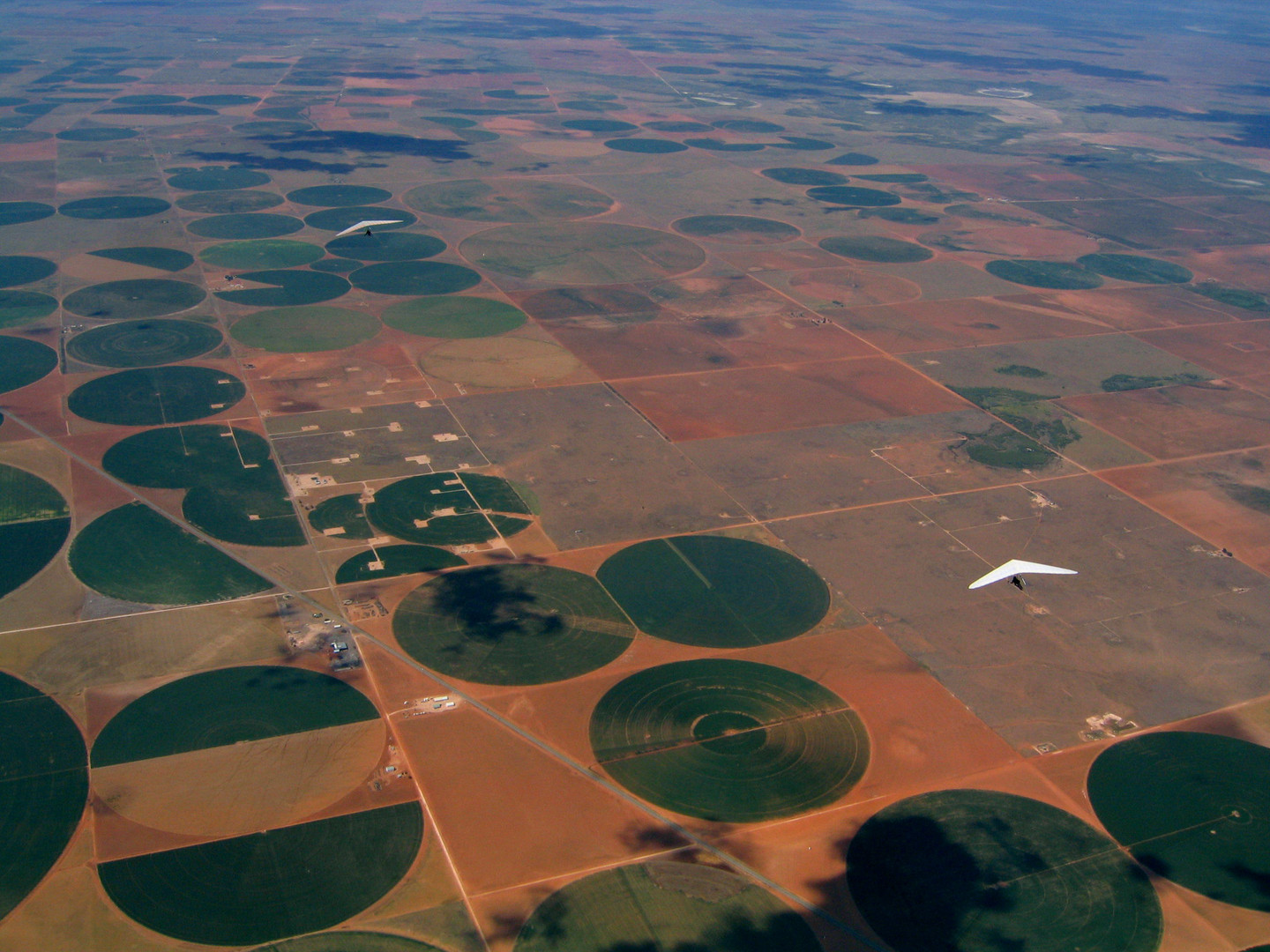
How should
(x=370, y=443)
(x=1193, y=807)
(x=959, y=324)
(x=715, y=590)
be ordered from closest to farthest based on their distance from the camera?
(x=1193, y=807) → (x=715, y=590) → (x=370, y=443) → (x=959, y=324)

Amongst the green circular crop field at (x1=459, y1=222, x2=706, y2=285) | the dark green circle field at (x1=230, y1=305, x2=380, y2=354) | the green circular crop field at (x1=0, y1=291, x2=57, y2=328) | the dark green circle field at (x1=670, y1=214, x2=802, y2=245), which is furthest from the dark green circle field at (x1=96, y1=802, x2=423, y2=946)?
the dark green circle field at (x1=670, y1=214, x2=802, y2=245)

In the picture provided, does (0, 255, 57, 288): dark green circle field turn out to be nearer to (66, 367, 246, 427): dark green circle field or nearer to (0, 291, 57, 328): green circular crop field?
(0, 291, 57, 328): green circular crop field

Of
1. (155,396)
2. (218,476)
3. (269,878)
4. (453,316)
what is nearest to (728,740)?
(269,878)

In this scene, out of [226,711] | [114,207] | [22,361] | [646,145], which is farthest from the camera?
[646,145]

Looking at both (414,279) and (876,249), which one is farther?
(876,249)

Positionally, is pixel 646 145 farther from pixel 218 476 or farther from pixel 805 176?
pixel 218 476

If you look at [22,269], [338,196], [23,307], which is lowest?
[23,307]

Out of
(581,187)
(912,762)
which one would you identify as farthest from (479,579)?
(581,187)
